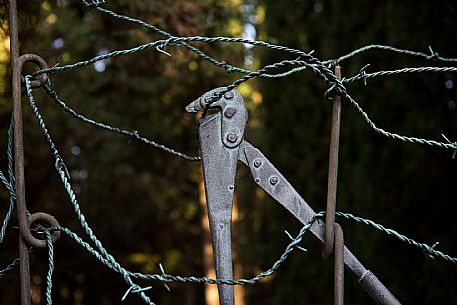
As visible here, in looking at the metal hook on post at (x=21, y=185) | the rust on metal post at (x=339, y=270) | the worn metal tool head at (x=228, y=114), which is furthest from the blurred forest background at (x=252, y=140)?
the metal hook on post at (x=21, y=185)

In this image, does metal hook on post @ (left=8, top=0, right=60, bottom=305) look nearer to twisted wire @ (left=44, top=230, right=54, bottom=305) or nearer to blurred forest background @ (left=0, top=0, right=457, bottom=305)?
twisted wire @ (left=44, top=230, right=54, bottom=305)

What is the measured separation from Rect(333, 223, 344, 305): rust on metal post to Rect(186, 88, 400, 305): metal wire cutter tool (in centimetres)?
5

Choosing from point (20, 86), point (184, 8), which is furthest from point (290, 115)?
point (20, 86)

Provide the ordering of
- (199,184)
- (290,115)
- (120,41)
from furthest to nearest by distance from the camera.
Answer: (199,184) → (290,115) → (120,41)

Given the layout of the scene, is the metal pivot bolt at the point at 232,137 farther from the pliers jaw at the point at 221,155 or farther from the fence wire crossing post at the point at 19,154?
the fence wire crossing post at the point at 19,154

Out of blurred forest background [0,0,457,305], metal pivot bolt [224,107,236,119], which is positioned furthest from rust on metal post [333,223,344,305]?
blurred forest background [0,0,457,305]

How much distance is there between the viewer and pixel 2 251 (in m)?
6.35

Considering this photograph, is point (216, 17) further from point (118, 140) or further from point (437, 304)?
point (118, 140)

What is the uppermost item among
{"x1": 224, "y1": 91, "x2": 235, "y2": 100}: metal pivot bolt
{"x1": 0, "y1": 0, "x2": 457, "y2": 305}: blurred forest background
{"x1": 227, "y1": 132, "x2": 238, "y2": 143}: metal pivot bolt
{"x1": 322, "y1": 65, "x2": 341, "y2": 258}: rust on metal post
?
{"x1": 0, "y1": 0, "x2": 457, "y2": 305}: blurred forest background

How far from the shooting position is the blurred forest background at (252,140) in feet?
11.9

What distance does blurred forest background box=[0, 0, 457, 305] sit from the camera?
143 inches

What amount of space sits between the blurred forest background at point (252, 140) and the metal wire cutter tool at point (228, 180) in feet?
1.41

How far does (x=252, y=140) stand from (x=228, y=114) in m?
8.60

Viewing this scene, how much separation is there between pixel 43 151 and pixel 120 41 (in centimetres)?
353
